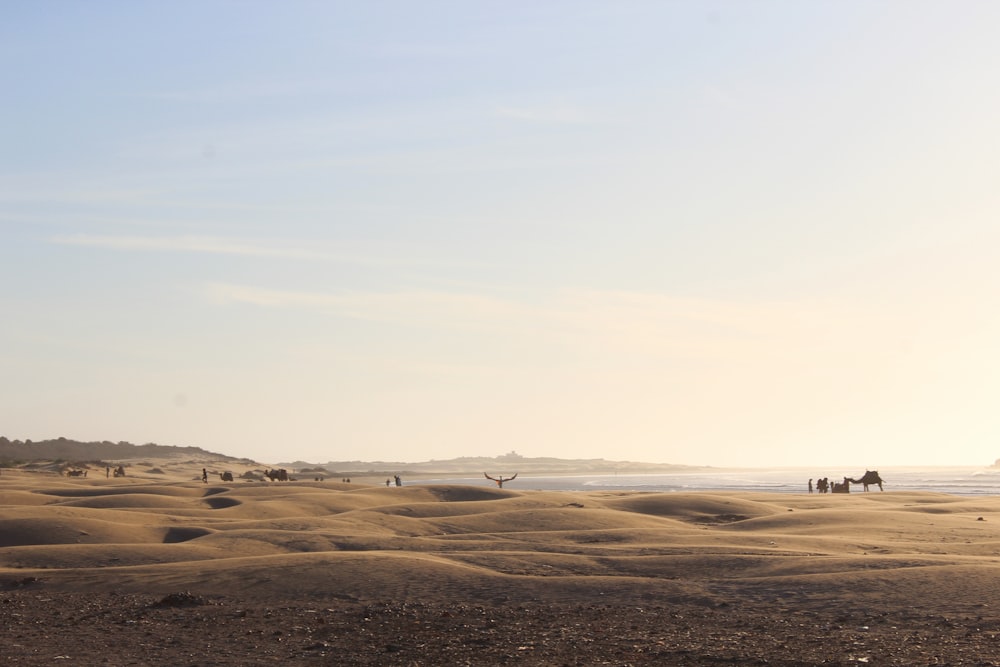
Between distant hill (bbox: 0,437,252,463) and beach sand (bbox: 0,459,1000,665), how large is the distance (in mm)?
102843

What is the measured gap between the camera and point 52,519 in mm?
22219

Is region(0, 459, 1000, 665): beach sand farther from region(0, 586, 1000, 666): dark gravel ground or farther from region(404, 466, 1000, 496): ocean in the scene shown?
region(404, 466, 1000, 496): ocean

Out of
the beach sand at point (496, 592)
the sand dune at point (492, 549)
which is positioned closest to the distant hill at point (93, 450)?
the sand dune at point (492, 549)

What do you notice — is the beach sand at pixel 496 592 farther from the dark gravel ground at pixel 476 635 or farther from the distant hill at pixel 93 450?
the distant hill at pixel 93 450

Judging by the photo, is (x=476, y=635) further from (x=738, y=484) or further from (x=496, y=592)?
(x=738, y=484)

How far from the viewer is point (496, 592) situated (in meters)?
14.1

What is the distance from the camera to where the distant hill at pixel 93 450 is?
396 feet

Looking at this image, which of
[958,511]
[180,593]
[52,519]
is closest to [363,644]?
[180,593]

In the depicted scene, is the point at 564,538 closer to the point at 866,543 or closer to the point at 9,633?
the point at 866,543

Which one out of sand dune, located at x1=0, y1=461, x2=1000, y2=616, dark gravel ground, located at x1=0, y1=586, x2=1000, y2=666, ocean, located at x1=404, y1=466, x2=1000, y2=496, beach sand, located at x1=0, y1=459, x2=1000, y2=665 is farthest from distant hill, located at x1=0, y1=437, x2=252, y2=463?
dark gravel ground, located at x1=0, y1=586, x2=1000, y2=666

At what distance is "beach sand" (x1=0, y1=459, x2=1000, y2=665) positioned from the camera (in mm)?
10898

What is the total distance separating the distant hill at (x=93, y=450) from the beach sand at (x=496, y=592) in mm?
102843

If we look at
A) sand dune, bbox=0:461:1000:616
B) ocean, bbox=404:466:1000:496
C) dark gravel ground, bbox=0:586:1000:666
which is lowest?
ocean, bbox=404:466:1000:496

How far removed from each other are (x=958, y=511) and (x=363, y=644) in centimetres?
2633
